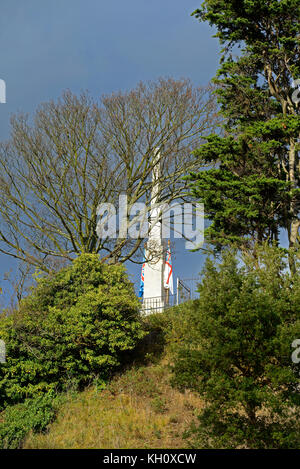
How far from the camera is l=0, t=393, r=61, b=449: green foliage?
8352 millimetres

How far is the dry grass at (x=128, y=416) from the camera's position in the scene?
8031 millimetres

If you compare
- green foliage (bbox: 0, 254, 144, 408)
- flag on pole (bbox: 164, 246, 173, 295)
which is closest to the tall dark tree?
A: green foliage (bbox: 0, 254, 144, 408)

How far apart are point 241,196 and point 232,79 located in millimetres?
4552

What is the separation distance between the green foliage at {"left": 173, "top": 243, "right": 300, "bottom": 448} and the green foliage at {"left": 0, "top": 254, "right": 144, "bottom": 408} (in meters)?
4.40

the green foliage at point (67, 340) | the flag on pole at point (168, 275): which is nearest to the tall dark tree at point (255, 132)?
the green foliage at point (67, 340)

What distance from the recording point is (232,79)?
14586mm

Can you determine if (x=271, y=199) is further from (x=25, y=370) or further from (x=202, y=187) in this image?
(x=25, y=370)

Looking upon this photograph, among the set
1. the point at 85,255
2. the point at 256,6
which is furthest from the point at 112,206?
the point at 256,6

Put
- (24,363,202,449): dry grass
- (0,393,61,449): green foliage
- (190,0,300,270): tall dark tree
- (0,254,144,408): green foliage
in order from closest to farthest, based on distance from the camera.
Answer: (24,363,202,449): dry grass < (0,393,61,449): green foliage < (0,254,144,408): green foliage < (190,0,300,270): tall dark tree

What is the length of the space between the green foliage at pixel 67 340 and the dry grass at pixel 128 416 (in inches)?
29.7

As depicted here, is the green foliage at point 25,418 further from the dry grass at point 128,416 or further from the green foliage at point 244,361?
the green foliage at point 244,361

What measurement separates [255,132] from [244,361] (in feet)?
28.0

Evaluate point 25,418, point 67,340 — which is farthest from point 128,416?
point 67,340

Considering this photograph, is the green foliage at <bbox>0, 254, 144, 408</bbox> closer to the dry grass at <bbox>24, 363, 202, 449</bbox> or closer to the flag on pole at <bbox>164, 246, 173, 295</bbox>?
the dry grass at <bbox>24, 363, 202, 449</bbox>
